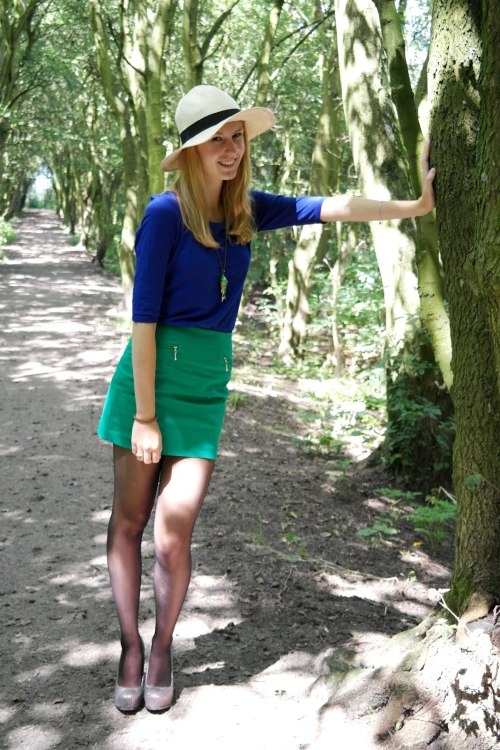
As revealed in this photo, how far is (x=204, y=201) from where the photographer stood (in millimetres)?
2971

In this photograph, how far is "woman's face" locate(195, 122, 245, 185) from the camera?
297 centimetres

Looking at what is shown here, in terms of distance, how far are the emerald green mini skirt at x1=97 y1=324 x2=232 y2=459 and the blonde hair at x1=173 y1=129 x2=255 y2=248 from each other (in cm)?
37

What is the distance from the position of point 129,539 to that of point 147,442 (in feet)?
1.49

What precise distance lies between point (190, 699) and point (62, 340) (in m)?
11.1

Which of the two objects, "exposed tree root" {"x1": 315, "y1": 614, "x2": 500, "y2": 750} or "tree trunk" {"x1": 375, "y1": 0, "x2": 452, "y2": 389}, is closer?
"exposed tree root" {"x1": 315, "y1": 614, "x2": 500, "y2": 750}

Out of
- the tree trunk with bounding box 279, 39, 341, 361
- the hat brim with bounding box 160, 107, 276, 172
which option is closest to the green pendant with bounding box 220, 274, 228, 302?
the hat brim with bounding box 160, 107, 276, 172

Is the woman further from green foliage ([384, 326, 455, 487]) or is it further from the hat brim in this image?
green foliage ([384, 326, 455, 487])

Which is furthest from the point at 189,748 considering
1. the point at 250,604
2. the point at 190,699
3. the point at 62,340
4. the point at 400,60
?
the point at 62,340

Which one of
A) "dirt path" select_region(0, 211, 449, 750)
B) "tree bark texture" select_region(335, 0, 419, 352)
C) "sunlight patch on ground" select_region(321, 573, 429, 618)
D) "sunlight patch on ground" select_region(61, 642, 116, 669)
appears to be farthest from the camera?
"tree bark texture" select_region(335, 0, 419, 352)

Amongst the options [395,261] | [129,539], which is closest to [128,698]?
[129,539]

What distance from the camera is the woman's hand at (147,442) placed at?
9.77 feet

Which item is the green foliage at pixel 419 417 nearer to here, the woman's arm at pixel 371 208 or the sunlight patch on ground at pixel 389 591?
the sunlight patch on ground at pixel 389 591

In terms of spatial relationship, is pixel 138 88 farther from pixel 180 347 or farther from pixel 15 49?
pixel 180 347

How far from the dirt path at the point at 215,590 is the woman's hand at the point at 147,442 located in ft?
3.46
